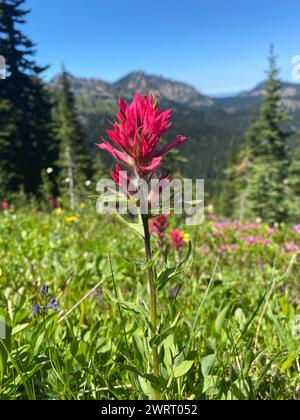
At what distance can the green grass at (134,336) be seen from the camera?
4.92 feet

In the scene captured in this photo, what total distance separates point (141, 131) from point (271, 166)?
32597 mm

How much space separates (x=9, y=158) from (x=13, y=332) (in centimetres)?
3118

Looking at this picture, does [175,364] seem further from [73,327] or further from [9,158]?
[9,158]

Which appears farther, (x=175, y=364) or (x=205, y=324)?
(x=205, y=324)

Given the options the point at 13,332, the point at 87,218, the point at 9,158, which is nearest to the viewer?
the point at 13,332

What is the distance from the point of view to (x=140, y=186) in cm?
Answer: 126

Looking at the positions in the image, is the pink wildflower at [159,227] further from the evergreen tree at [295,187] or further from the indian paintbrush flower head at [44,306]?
the evergreen tree at [295,187]

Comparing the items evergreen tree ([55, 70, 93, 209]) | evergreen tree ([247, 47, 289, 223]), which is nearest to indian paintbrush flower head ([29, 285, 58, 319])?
evergreen tree ([55, 70, 93, 209])

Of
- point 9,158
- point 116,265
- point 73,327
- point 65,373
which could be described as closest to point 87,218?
point 116,265

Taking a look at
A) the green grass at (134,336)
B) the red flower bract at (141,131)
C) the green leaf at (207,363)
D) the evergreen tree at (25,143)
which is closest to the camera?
the red flower bract at (141,131)

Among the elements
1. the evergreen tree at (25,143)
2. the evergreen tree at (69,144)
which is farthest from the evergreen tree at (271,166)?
the evergreen tree at (25,143)

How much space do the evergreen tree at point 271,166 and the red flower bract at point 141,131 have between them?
2785 cm

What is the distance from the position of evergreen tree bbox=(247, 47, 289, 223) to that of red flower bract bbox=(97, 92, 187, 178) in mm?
27850
